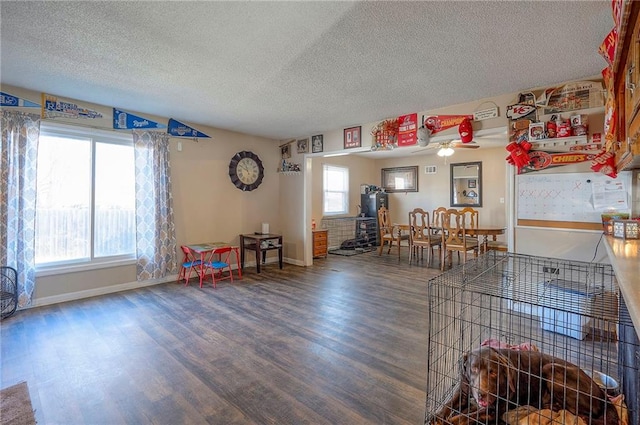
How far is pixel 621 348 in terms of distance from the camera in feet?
4.99

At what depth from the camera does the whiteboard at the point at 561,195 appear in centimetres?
292

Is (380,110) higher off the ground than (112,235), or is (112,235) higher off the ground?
(380,110)

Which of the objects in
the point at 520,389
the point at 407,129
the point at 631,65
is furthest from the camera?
the point at 407,129

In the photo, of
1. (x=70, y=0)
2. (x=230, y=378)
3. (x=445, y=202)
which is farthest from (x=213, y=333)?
(x=445, y=202)

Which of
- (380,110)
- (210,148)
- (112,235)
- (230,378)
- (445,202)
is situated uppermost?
(380,110)

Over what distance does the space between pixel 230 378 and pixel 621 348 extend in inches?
88.4

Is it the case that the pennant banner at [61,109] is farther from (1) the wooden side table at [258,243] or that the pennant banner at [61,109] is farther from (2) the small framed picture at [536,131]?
(2) the small framed picture at [536,131]

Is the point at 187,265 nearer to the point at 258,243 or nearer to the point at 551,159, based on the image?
the point at 258,243

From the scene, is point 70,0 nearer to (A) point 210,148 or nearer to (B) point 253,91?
(B) point 253,91

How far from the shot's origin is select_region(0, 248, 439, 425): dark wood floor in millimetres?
1763

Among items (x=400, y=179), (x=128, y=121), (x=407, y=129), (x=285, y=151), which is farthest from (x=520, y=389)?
(x=400, y=179)

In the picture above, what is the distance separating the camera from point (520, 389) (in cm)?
121

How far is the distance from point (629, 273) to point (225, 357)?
7.90ft

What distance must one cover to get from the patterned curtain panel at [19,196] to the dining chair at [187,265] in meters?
1.62
